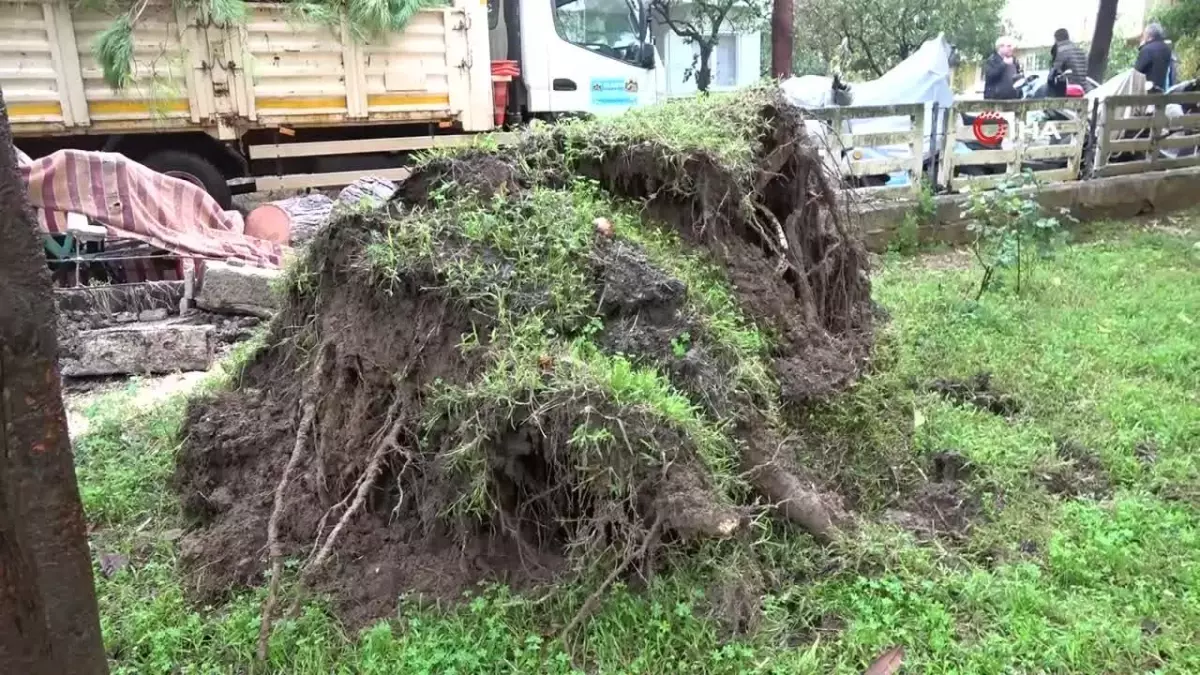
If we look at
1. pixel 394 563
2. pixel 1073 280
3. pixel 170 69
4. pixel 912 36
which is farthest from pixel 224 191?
pixel 912 36

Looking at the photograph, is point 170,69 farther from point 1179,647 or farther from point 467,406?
point 1179,647

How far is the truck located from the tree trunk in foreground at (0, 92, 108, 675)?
7.35m

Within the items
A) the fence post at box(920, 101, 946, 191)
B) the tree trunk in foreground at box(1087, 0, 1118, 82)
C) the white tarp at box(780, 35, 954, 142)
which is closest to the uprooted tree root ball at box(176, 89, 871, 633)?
the fence post at box(920, 101, 946, 191)

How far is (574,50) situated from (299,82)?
3439 mm

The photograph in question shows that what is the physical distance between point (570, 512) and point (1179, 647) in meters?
2.12

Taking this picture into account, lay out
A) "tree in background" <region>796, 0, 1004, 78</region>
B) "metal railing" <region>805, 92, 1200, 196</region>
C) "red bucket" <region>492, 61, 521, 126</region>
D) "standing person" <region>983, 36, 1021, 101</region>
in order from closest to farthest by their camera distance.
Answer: "metal railing" <region>805, 92, 1200, 196</region>
"red bucket" <region>492, 61, 521, 126</region>
"standing person" <region>983, 36, 1021, 101</region>
"tree in background" <region>796, 0, 1004, 78</region>

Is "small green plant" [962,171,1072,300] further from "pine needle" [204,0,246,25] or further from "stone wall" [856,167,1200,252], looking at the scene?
"pine needle" [204,0,246,25]

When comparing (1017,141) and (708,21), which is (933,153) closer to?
(1017,141)

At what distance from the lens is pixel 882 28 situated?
25719 millimetres

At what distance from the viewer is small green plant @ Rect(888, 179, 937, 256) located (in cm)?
934

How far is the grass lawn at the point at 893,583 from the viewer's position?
2990 mm

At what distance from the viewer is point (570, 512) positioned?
10.6ft

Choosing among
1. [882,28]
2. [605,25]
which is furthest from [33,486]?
[882,28]

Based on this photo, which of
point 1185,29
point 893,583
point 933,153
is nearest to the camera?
point 893,583
